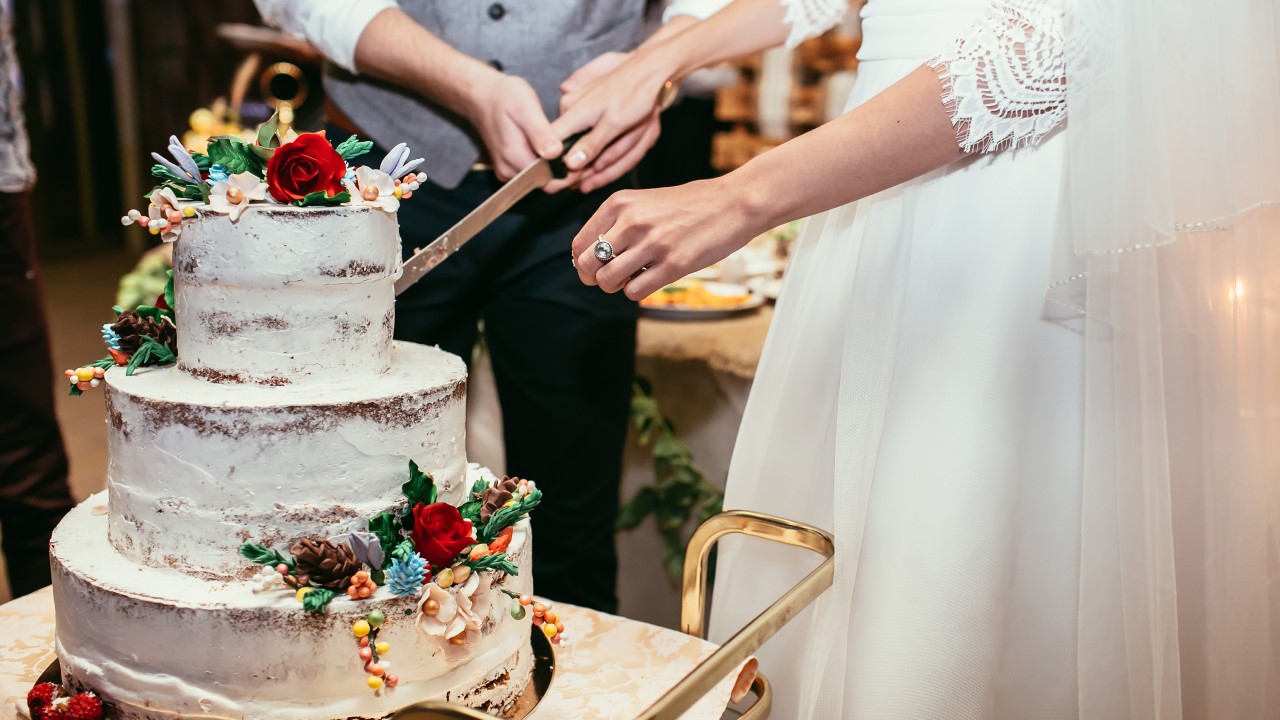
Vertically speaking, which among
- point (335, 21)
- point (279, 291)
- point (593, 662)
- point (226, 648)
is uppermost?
point (335, 21)

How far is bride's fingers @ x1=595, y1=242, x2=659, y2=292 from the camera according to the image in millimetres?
1202

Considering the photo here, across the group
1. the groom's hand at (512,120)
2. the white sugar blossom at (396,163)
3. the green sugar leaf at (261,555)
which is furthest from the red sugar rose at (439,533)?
the groom's hand at (512,120)

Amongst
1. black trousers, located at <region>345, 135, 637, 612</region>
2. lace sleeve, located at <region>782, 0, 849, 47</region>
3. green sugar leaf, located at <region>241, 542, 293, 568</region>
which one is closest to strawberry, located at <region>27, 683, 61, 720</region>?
green sugar leaf, located at <region>241, 542, 293, 568</region>

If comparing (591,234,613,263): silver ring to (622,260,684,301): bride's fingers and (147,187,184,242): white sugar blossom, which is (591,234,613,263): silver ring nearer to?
(622,260,684,301): bride's fingers

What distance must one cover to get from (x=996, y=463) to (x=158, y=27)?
292 inches

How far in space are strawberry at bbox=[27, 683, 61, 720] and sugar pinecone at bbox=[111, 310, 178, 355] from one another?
0.37 m

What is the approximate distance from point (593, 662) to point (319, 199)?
652 mm

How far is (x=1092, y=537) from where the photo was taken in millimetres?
1221

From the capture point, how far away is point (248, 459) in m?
1.08

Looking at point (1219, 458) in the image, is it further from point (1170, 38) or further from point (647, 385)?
point (647, 385)

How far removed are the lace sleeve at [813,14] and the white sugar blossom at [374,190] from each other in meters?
0.80

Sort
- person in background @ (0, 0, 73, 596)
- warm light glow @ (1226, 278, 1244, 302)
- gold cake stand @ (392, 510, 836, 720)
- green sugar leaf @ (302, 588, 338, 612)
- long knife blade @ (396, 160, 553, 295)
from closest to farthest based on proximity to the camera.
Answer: gold cake stand @ (392, 510, 836, 720) < green sugar leaf @ (302, 588, 338, 612) < warm light glow @ (1226, 278, 1244, 302) < long knife blade @ (396, 160, 553, 295) < person in background @ (0, 0, 73, 596)

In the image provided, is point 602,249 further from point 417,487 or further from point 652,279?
point 417,487

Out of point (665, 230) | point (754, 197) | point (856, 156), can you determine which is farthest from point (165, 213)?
point (856, 156)
